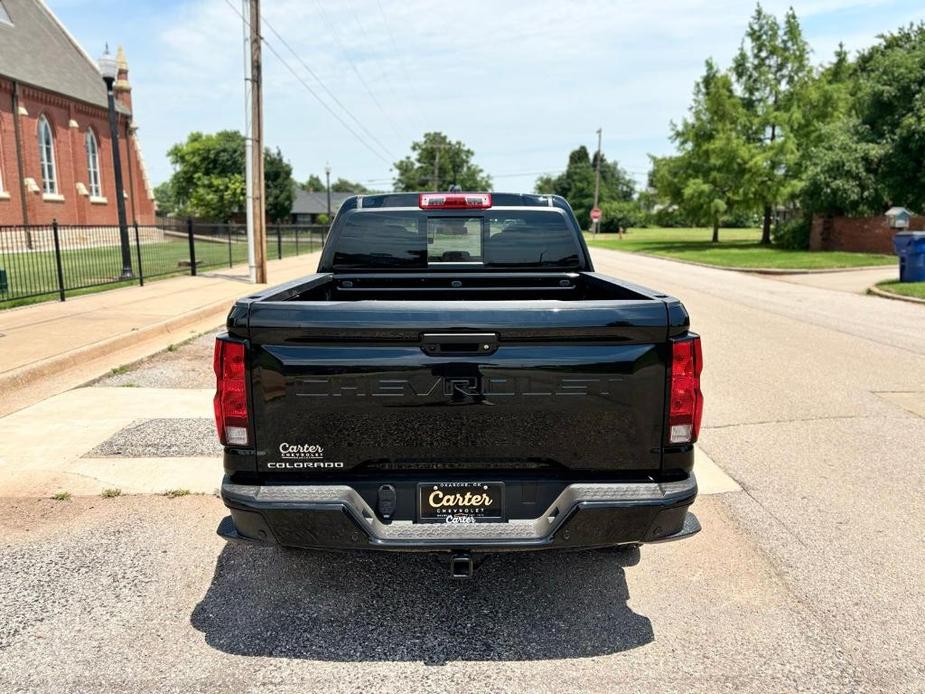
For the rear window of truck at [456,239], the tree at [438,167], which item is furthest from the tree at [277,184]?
the rear window of truck at [456,239]

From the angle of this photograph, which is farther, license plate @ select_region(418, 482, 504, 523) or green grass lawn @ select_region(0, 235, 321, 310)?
green grass lawn @ select_region(0, 235, 321, 310)

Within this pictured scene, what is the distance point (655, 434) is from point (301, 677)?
1783 millimetres

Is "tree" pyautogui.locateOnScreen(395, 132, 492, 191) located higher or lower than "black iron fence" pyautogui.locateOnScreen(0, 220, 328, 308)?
higher

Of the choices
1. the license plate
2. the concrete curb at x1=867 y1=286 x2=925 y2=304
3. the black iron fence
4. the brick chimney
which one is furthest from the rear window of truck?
the brick chimney

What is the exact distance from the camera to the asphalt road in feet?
9.59

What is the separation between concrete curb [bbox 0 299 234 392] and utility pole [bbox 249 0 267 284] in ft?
18.4

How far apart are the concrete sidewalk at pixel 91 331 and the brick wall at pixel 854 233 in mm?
27487

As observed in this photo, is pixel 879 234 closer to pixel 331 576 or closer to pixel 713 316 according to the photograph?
pixel 713 316

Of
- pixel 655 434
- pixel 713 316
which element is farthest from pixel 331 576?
pixel 713 316

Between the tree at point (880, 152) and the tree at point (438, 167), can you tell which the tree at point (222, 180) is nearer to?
the tree at point (438, 167)

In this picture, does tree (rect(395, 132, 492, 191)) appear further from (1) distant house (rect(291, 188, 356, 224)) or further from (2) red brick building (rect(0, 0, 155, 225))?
(2) red brick building (rect(0, 0, 155, 225))

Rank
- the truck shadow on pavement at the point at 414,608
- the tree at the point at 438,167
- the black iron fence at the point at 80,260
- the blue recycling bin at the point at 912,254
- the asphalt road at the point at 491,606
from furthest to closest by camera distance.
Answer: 1. the tree at the point at 438,167
2. the blue recycling bin at the point at 912,254
3. the black iron fence at the point at 80,260
4. the truck shadow on pavement at the point at 414,608
5. the asphalt road at the point at 491,606

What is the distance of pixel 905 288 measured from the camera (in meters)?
17.9

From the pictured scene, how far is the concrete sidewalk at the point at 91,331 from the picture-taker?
Result: 7.73 meters
